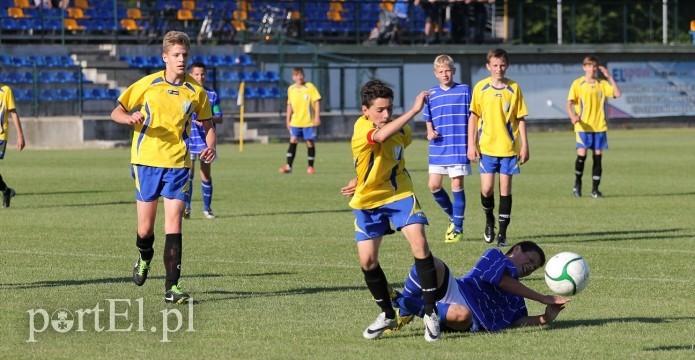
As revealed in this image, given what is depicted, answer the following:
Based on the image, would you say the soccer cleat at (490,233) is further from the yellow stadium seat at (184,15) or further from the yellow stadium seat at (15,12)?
the yellow stadium seat at (184,15)

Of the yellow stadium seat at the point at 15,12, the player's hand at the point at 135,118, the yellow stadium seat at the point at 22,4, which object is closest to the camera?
the player's hand at the point at 135,118

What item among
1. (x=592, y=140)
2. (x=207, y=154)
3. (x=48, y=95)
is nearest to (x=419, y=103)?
(x=207, y=154)

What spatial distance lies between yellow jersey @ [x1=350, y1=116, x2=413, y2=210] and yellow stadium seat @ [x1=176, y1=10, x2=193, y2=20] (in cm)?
3543

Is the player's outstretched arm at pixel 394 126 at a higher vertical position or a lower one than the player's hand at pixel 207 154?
higher

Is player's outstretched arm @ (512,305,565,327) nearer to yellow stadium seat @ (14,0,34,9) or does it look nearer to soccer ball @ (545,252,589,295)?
soccer ball @ (545,252,589,295)

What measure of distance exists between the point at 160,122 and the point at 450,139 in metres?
4.98

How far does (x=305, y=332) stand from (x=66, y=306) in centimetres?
204

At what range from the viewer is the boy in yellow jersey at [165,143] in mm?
9984

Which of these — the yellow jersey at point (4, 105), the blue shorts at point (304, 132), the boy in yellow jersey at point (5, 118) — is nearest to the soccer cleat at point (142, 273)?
the boy in yellow jersey at point (5, 118)

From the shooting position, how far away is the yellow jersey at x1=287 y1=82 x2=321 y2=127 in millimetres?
26562

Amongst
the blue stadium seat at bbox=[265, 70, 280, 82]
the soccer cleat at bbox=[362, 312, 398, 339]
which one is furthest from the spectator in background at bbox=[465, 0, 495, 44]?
the soccer cleat at bbox=[362, 312, 398, 339]

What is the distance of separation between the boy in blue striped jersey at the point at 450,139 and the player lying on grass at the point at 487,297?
5.50 m

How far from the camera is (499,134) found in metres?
14.0

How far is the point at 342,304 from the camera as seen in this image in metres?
9.80
